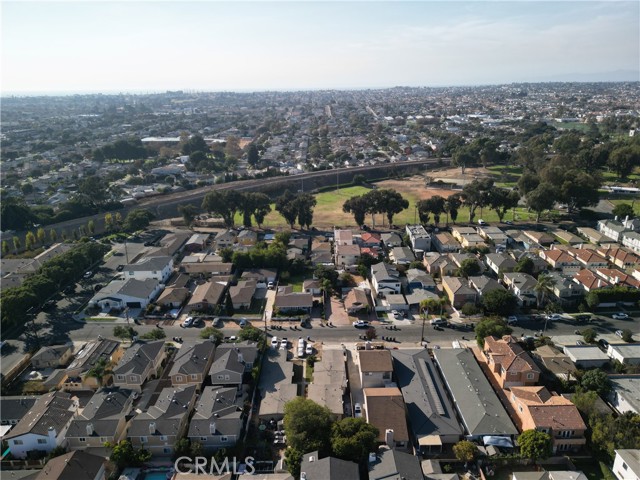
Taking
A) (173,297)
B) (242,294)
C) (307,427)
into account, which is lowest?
(173,297)

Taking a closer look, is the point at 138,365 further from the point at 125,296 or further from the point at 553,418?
the point at 553,418

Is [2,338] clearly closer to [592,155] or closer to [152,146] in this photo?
[592,155]

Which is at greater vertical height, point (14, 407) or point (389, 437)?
point (389, 437)

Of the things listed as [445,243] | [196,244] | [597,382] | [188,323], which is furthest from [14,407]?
[445,243]

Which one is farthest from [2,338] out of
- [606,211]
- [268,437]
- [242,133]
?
[242,133]

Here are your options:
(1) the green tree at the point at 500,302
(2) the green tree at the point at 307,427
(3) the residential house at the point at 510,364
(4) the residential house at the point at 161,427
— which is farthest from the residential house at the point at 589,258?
(4) the residential house at the point at 161,427

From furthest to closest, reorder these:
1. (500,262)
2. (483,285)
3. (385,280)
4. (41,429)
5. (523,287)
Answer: (500,262) → (385,280) → (483,285) → (523,287) → (41,429)

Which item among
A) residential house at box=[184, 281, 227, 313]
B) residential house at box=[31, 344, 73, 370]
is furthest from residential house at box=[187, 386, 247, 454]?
residential house at box=[184, 281, 227, 313]
